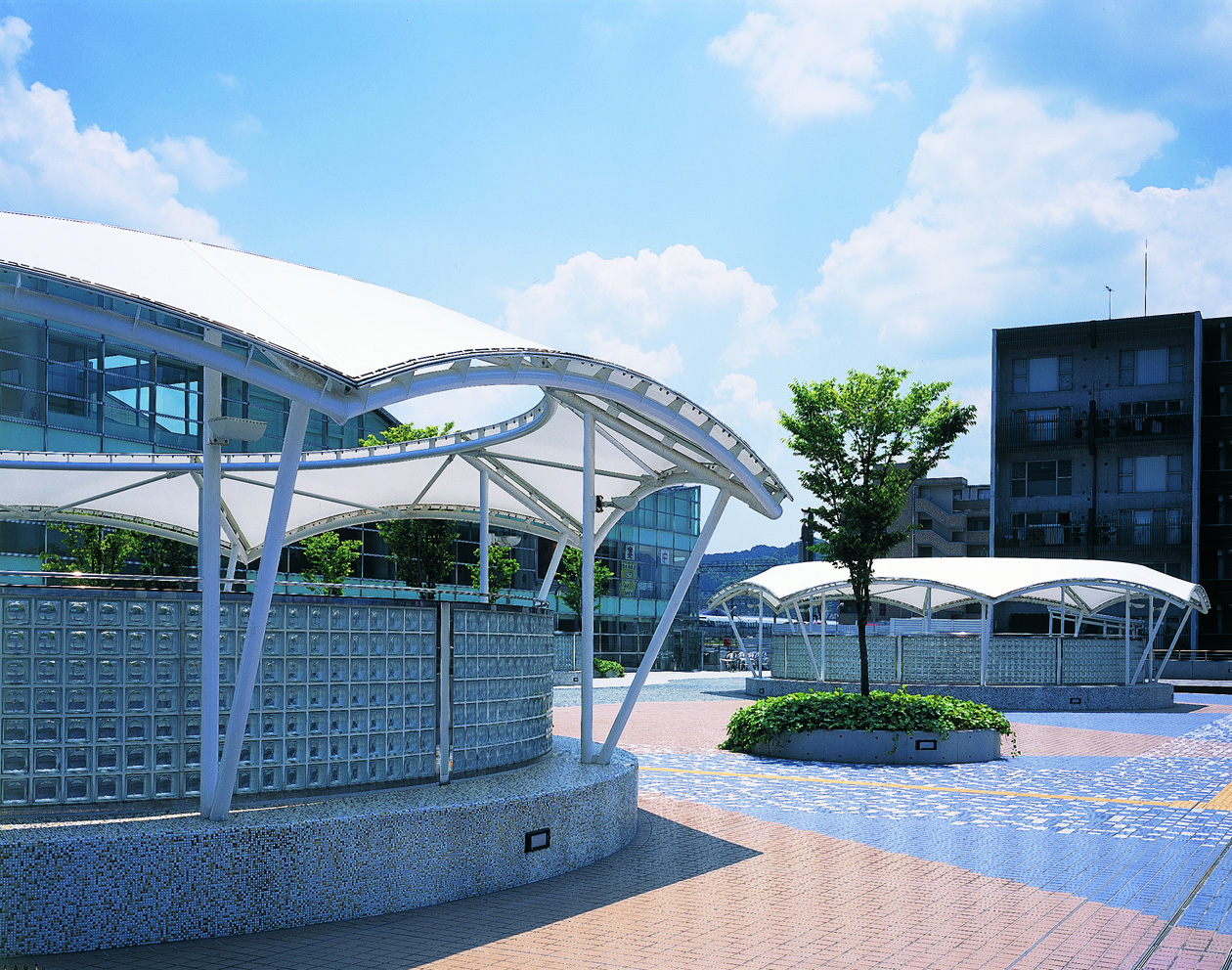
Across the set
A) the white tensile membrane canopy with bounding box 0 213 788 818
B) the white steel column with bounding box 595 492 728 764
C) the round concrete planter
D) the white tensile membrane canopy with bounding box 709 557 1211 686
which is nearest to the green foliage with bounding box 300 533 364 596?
the white tensile membrane canopy with bounding box 709 557 1211 686

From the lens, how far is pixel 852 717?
18.9 metres

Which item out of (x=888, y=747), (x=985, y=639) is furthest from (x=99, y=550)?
(x=985, y=639)

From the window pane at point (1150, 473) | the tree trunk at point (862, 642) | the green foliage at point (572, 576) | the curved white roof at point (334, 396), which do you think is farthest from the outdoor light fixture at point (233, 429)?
the window pane at point (1150, 473)

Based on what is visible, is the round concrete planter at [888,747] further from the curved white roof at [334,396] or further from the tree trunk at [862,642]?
the curved white roof at [334,396]

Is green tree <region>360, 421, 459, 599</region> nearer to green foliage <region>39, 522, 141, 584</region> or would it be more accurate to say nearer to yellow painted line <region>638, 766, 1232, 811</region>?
green foliage <region>39, 522, 141, 584</region>

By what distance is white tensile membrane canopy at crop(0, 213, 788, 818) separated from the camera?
734cm

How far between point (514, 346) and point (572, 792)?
3883 millimetres

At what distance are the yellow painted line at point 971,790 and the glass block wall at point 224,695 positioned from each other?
6.59 m

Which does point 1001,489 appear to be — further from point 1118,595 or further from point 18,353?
point 18,353

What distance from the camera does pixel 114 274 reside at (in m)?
7.30

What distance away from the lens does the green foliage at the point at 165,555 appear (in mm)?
25750

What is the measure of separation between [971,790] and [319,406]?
36.7ft

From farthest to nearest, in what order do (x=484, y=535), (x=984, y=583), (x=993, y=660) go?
(x=993, y=660) → (x=984, y=583) → (x=484, y=535)

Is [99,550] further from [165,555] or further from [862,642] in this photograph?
[862,642]
